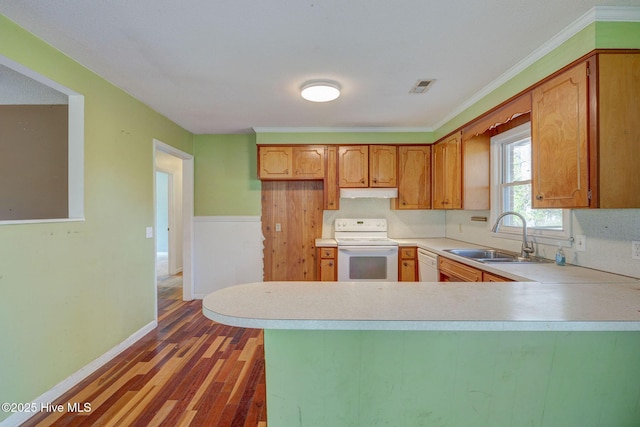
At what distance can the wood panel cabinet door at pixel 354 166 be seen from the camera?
→ 356 centimetres

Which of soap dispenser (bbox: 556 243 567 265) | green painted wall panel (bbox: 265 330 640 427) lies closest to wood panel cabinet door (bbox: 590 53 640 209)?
soap dispenser (bbox: 556 243 567 265)

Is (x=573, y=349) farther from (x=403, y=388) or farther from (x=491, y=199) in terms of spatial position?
(x=491, y=199)

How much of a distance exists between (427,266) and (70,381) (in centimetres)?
314

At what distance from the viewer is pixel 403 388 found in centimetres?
112

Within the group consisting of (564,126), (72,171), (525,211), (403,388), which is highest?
(564,126)

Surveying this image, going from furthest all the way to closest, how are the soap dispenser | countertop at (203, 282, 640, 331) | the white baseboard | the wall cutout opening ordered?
the wall cutout opening < the soap dispenser < the white baseboard < countertop at (203, 282, 640, 331)

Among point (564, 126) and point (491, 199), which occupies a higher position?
point (564, 126)

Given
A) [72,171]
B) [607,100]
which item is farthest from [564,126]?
[72,171]

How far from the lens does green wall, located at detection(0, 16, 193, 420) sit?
1626 mm

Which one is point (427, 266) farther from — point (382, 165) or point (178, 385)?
point (178, 385)

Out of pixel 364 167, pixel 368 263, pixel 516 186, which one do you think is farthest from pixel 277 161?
Result: pixel 516 186

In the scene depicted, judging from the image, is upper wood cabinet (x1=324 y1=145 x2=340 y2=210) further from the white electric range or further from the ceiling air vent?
the ceiling air vent

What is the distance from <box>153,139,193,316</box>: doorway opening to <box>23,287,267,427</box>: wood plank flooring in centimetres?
96

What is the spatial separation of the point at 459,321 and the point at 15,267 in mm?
2372
